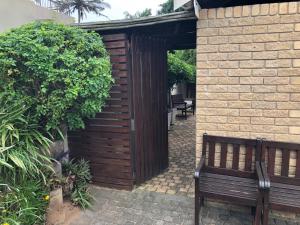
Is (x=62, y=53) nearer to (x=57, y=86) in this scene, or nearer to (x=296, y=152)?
(x=57, y=86)

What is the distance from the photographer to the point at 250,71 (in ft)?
9.31

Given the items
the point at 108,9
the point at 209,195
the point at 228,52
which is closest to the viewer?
the point at 209,195

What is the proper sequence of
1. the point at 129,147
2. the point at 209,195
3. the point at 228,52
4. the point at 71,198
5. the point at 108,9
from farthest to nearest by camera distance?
the point at 108,9, the point at 129,147, the point at 71,198, the point at 228,52, the point at 209,195

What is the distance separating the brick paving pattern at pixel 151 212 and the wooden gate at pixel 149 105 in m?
0.50

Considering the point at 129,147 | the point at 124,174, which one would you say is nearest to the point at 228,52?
the point at 129,147

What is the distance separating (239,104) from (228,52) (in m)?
0.65

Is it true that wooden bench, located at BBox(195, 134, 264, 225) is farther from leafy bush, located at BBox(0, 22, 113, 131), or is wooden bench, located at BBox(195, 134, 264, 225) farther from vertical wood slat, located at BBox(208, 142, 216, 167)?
leafy bush, located at BBox(0, 22, 113, 131)

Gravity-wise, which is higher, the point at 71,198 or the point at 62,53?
the point at 62,53

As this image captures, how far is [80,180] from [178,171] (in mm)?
1854

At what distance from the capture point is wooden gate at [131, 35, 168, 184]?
12.1ft

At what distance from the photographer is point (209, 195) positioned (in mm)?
2654

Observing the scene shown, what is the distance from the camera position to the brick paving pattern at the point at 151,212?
116 inches

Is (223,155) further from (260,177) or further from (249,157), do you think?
(260,177)

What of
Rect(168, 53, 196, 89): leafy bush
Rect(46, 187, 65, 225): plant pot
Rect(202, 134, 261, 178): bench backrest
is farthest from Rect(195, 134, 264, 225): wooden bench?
Rect(168, 53, 196, 89): leafy bush
